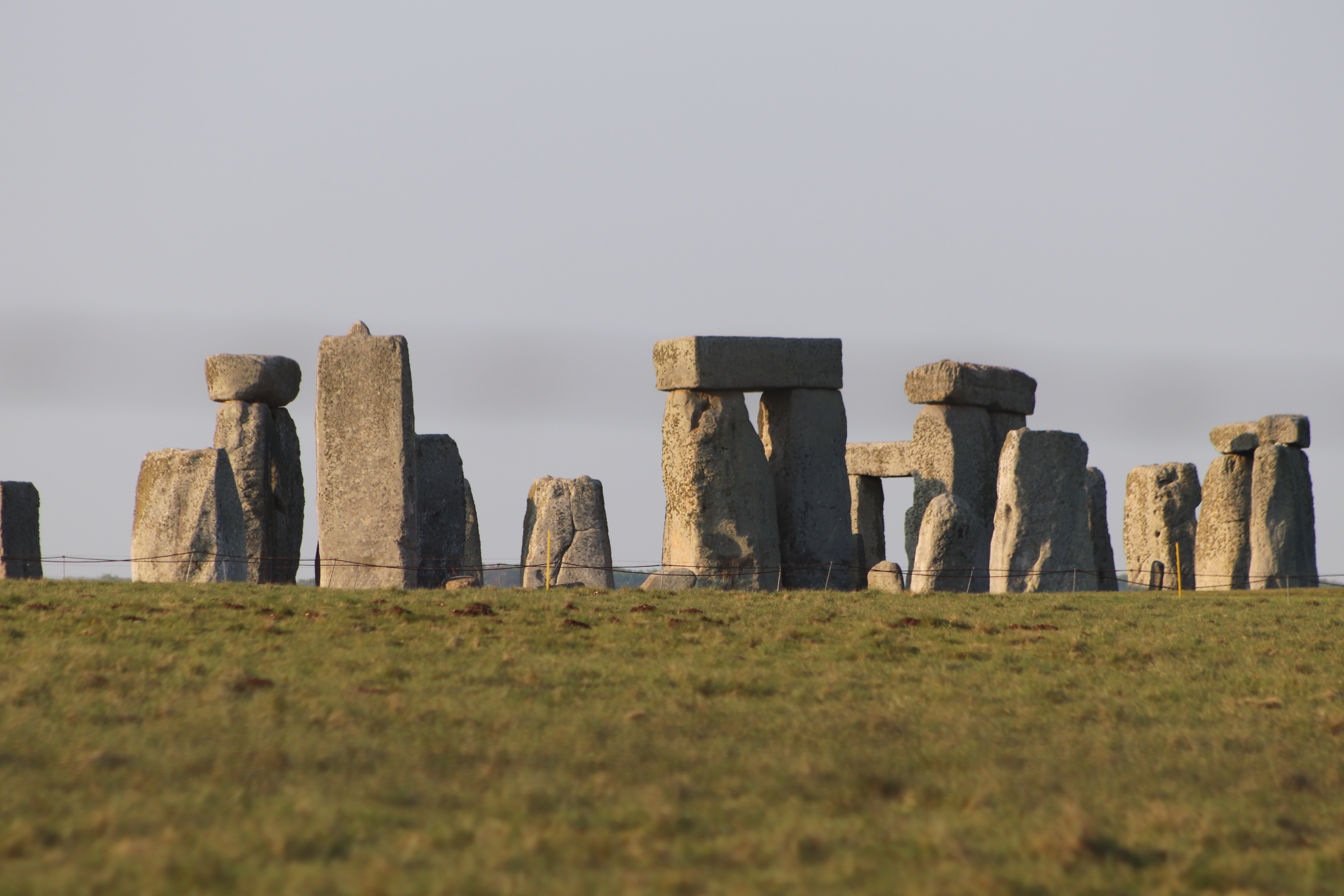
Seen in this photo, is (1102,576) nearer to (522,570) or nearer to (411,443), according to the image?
(522,570)

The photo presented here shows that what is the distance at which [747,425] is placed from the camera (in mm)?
20562

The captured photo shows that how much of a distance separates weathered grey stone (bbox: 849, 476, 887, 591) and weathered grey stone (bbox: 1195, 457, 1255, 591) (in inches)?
205

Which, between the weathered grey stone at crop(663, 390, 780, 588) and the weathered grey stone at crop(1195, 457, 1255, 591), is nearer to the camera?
the weathered grey stone at crop(663, 390, 780, 588)

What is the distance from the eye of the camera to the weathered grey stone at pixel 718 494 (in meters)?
20.1

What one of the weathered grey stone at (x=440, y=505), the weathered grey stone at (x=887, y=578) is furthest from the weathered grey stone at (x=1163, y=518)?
the weathered grey stone at (x=440, y=505)

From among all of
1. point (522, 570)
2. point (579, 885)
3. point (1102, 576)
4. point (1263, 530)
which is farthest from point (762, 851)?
point (1263, 530)

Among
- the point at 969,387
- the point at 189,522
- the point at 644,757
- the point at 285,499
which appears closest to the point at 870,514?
the point at 969,387

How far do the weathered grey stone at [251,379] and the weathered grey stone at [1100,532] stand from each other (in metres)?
11.7

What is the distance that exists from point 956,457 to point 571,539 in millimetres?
6923

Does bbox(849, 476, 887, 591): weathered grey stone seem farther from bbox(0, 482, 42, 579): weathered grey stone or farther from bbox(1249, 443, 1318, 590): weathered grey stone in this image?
bbox(0, 482, 42, 579): weathered grey stone

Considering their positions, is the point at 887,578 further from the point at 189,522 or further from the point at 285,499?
the point at 189,522

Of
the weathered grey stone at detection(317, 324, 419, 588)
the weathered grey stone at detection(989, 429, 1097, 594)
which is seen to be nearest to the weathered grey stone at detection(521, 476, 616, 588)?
the weathered grey stone at detection(317, 324, 419, 588)

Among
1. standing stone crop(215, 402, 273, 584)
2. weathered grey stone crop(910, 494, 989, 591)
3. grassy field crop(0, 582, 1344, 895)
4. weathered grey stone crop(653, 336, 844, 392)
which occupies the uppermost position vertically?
weathered grey stone crop(653, 336, 844, 392)

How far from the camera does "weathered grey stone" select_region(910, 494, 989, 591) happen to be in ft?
63.3
